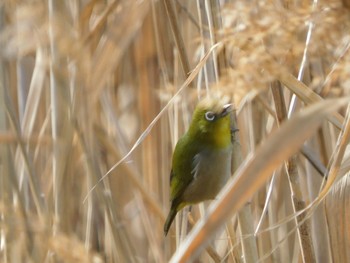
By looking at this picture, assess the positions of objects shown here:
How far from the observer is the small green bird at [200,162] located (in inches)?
71.2

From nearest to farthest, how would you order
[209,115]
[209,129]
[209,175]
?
[209,115], [209,129], [209,175]

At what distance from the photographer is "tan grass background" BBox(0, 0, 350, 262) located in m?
0.88

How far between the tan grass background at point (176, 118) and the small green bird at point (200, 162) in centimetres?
5

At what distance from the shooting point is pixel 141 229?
7.34 feet

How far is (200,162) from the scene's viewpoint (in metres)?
1.96

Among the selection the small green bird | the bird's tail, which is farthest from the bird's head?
the bird's tail

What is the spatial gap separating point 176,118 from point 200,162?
330 mm

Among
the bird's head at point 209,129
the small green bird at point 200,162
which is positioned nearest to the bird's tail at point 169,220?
the small green bird at point 200,162

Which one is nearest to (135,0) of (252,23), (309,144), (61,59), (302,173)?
(61,59)

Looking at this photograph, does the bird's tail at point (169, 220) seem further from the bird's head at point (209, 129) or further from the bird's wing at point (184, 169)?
the bird's head at point (209, 129)

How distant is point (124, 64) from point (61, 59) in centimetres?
102

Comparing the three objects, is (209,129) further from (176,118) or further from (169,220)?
(169,220)

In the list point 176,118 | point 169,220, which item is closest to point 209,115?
point 176,118

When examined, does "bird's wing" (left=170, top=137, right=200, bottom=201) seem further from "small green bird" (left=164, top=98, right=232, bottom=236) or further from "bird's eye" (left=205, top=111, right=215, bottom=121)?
"bird's eye" (left=205, top=111, right=215, bottom=121)
